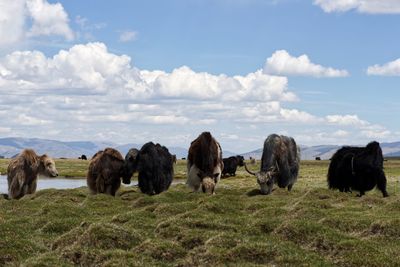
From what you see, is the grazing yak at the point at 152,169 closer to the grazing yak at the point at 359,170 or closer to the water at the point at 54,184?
the grazing yak at the point at 359,170

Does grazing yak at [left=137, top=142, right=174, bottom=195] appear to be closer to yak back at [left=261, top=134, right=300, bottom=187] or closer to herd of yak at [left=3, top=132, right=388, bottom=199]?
herd of yak at [left=3, top=132, right=388, bottom=199]

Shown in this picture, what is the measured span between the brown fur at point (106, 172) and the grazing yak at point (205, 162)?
3192 mm

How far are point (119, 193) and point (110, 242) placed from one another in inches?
504

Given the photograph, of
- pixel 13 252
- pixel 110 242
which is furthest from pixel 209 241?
pixel 13 252

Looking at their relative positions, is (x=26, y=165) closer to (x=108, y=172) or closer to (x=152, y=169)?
(x=108, y=172)

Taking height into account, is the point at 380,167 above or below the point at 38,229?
above

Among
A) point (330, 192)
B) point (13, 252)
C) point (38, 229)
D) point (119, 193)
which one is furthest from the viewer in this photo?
point (119, 193)

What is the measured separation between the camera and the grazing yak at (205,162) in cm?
2489

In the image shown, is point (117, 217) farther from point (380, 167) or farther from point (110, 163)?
point (380, 167)

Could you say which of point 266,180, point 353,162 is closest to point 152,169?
point 266,180

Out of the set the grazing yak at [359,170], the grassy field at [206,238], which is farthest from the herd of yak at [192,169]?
the grassy field at [206,238]

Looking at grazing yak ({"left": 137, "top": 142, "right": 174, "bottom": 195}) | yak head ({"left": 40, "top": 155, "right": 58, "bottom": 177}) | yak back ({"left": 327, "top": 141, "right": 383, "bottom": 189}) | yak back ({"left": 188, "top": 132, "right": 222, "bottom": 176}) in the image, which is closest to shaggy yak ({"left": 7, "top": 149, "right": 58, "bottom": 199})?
yak head ({"left": 40, "top": 155, "right": 58, "bottom": 177})

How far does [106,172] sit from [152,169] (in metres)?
2.02

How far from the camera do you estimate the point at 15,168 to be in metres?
25.2
